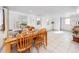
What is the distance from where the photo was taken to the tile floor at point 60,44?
2.04 meters

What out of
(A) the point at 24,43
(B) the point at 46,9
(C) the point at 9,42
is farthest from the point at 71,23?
(C) the point at 9,42

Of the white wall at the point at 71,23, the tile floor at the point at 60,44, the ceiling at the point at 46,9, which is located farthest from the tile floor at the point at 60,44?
the ceiling at the point at 46,9

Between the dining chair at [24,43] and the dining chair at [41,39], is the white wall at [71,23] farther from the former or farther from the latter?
the dining chair at [24,43]

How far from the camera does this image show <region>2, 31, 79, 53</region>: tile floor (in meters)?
2.04

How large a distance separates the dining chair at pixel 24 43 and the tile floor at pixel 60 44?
15 cm

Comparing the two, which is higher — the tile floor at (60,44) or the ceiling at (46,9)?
the ceiling at (46,9)

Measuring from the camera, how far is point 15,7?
77.3 inches

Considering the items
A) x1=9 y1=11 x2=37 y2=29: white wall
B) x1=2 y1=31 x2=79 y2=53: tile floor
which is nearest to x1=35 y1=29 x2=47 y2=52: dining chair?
x1=2 y1=31 x2=79 y2=53: tile floor

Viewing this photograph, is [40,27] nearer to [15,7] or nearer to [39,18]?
[39,18]

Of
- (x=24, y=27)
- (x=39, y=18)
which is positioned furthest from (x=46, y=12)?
(x=24, y=27)

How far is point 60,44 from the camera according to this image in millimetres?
2070

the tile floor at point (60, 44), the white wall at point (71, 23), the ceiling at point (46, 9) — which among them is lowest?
the tile floor at point (60, 44)

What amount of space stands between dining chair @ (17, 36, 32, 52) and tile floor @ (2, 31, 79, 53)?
0.48 feet
